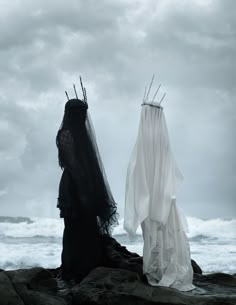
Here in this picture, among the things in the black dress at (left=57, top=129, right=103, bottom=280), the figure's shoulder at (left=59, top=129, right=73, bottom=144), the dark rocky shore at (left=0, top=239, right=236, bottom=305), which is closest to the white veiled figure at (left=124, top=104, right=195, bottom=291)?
the dark rocky shore at (left=0, top=239, right=236, bottom=305)

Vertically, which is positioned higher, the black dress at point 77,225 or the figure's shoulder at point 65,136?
the figure's shoulder at point 65,136

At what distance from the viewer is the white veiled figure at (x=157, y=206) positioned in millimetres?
7262

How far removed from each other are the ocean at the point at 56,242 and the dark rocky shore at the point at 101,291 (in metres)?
6.54

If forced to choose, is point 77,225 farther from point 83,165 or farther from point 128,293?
point 128,293

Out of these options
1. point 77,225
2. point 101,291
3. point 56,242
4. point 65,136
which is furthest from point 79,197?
point 56,242

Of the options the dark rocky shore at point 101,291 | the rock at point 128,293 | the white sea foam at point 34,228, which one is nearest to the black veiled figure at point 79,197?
the dark rocky shore at point 101,291

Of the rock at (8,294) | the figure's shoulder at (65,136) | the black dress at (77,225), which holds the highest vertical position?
the figure's shoulder at (65,136)

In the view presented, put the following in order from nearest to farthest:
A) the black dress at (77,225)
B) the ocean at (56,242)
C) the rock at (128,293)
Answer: the rock at (128,293) < the black dress at (77,225) < the ocean at (56,242)

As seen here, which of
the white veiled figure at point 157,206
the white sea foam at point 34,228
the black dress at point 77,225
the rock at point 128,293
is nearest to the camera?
the rock at point 128,293

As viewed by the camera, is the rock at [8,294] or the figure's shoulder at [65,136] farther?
the figure's shoulder at [65,136]

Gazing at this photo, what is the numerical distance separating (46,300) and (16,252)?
16.7 meters

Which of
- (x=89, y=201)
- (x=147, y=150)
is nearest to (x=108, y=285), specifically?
(x=89, y=201)

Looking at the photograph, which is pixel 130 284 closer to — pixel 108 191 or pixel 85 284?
pixel 85 284

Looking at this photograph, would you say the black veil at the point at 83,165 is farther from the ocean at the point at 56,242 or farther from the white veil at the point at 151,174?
the ocean at the point at 56,242
